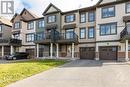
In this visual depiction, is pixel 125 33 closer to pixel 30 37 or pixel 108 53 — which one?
pixel 108 53

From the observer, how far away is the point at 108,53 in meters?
28.7

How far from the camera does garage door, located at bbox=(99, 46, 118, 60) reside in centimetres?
2809

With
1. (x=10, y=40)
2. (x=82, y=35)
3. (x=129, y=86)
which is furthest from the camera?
(x=10, y=40)

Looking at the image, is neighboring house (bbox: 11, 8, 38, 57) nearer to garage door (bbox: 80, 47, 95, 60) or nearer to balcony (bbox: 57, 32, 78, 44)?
balcony (bbox: 57, 32, 78, 44)

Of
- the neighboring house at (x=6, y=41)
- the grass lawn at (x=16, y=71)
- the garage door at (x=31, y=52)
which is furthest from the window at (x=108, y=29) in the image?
the neighboring house at (x=6, y=41)

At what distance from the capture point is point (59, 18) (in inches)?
1348

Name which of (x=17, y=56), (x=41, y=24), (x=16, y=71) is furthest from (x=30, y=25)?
(x=16, y=71)

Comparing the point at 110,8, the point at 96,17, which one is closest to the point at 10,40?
the point at 96,17

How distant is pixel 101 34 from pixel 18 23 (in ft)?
73.5

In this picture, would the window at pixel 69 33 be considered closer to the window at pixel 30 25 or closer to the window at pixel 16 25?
the window at pixel 30 25

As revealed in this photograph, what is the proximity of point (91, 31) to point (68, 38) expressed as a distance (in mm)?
4375

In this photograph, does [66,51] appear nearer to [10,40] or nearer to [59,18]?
[59,18]

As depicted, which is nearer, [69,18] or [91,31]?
[91,31]

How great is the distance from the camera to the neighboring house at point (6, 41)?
132 feet
